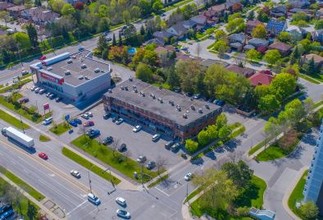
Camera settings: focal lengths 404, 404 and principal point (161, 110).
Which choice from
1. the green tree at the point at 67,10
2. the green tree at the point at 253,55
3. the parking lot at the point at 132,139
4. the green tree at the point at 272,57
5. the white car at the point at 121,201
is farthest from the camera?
the green tree at the point at 67,10

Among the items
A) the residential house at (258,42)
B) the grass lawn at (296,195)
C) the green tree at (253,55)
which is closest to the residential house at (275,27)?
the residential house at (258,42)

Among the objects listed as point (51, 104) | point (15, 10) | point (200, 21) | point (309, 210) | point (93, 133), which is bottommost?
point (51, 104)

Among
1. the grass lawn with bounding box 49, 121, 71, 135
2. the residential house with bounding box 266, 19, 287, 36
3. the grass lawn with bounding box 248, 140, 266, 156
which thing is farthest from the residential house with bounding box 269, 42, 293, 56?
the grass lawn with bounding box 49, 121, 71, 135

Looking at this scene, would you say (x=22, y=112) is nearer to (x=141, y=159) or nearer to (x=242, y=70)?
(x=141, y=159)

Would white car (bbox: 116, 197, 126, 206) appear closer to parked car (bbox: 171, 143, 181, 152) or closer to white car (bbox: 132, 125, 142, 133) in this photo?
parked car (bbox: 171, 143, 181, 152)

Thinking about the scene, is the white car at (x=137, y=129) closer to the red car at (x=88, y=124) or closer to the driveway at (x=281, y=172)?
the red car at (x=88, y=124)

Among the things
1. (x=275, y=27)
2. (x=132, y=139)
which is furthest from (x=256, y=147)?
(x=275, y=27)

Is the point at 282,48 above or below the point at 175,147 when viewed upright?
above
